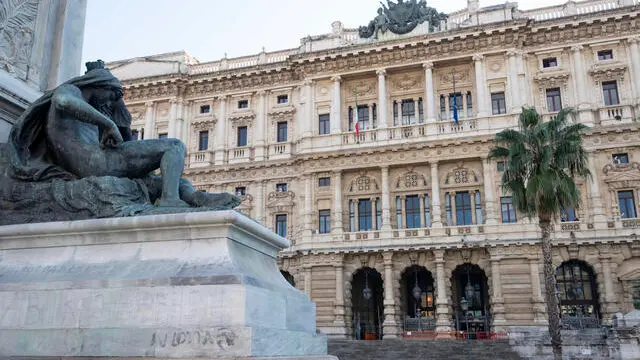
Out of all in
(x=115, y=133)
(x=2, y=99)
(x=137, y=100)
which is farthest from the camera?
(x=137, y=100)

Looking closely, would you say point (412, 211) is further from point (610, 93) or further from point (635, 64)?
point (635, 64)

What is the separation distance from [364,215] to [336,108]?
6339 millimetres

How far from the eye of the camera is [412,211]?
30.8 metres

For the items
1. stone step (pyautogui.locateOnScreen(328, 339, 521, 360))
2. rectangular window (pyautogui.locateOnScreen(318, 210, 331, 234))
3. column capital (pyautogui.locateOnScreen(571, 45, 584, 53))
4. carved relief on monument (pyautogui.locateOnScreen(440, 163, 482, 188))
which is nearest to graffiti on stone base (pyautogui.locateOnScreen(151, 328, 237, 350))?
stone step (pyautogui.locateOnScreen(328, 339, 521, 360))

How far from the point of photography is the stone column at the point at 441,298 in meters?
27.9

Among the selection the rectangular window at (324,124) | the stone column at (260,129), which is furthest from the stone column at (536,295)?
the stone column at (260,129)

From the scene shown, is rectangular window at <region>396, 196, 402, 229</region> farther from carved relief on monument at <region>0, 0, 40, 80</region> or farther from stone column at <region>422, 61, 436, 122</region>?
carved relief on monument at <region>0, 0, 40, 80</region>

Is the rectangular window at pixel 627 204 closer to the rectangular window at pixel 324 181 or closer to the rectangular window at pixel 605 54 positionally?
the rectangular window at pixel 605 54

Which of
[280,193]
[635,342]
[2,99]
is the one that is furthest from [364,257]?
[2,99]

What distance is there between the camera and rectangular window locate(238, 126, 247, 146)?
35.6m

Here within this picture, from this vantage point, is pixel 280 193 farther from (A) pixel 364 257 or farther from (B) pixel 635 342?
(B) pixel 635 342

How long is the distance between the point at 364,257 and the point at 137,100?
60.0ft

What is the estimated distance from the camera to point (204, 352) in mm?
3500

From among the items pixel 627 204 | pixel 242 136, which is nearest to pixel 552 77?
pixel 627 204
